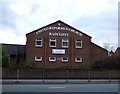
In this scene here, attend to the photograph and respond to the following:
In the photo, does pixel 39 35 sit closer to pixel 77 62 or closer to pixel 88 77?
pixel 77 62

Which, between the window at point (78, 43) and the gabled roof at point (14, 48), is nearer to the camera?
the window at point (78, 43)

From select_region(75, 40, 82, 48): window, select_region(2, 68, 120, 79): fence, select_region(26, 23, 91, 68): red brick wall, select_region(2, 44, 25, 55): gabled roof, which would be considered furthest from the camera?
select_region(2, 44, 25, 55): gabled roof

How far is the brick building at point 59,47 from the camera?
58.5m

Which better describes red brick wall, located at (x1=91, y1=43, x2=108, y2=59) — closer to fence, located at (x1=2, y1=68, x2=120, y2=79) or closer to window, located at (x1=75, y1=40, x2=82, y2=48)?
window, located at (x1=75, y1=40, x2=82, y2=48)

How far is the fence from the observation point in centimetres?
4147

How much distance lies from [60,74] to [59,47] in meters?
16.9

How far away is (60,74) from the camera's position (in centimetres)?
4294

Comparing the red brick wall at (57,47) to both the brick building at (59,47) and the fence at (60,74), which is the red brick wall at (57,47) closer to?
the brick building at (59,47)

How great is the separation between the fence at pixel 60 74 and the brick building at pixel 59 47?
1423 centimetres

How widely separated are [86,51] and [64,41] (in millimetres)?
4502

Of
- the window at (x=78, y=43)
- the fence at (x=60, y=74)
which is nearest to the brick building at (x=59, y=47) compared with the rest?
the window at (x=78, y=43)

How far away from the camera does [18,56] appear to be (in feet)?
200

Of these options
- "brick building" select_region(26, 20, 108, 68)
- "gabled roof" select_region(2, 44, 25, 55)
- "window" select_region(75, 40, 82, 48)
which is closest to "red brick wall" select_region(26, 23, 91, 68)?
"brick building" select_region(26, 20, 108, 68)

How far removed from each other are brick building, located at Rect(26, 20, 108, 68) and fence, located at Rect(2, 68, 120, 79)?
14226 mm
